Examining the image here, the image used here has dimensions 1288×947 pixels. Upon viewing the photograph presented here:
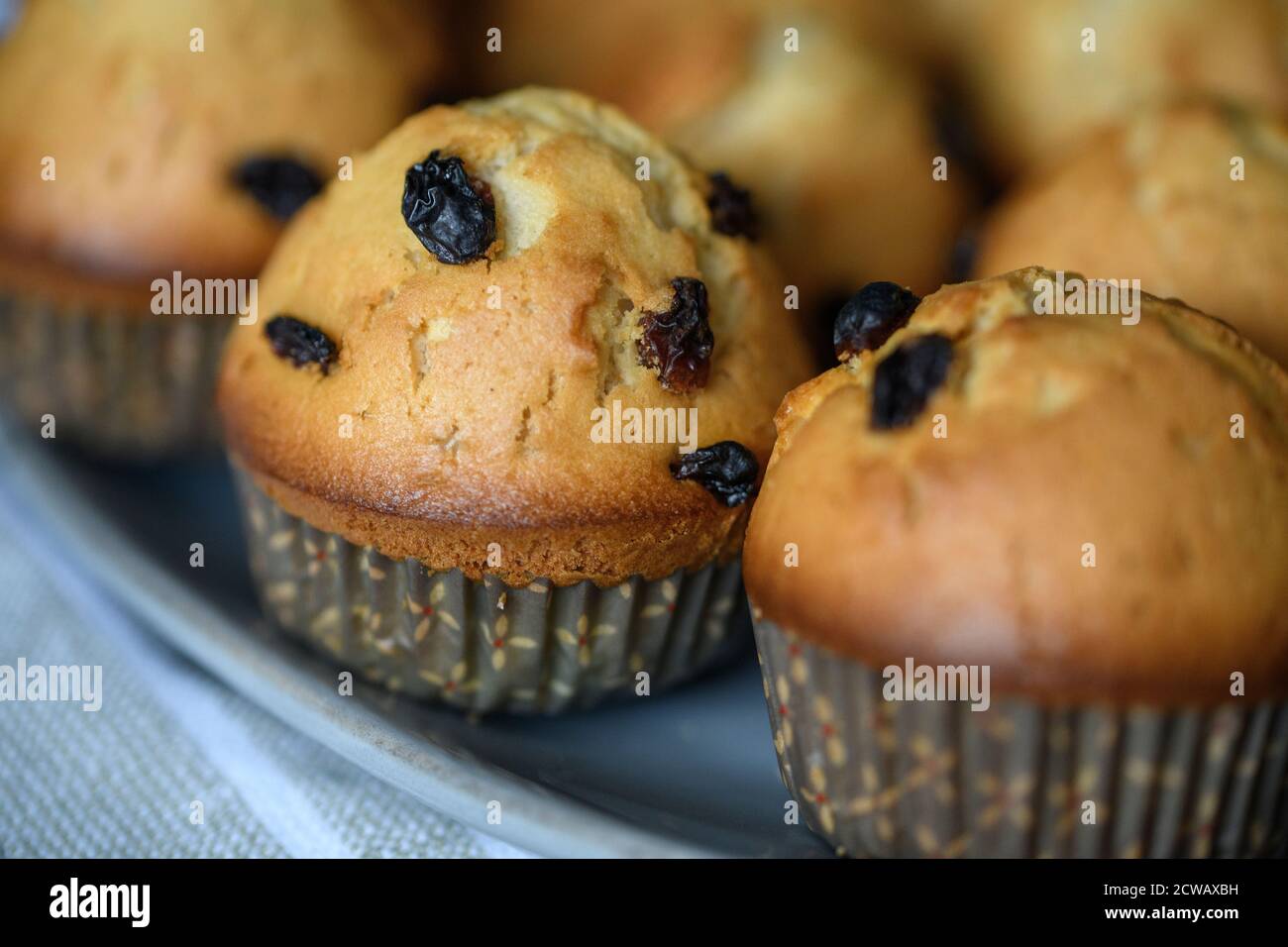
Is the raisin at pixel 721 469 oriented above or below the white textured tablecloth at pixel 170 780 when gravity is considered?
above

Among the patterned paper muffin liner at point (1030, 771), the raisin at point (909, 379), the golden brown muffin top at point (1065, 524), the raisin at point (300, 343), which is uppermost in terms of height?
the raisin at point (300, 343)

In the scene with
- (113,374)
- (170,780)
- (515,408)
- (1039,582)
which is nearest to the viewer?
(1039,582)

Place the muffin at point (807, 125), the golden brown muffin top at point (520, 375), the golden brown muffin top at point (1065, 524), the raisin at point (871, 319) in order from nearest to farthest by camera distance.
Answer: the golden brown muffin top at point (1065, 524) → the raisin at point (871, 319) → the golden brown muffin top at point (520, 375) → the muffin at point (807, 125)

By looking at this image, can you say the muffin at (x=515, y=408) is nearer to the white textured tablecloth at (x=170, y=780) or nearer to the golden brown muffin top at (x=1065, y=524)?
the white textured tablecloth at (x=170, y=780)

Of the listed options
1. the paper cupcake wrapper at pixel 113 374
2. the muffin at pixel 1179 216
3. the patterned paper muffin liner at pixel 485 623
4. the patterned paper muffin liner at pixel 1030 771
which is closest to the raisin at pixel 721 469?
the patterned paper muffin liner at pixel 485 623

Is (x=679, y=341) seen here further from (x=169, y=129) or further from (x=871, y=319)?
(x=169, y=129)

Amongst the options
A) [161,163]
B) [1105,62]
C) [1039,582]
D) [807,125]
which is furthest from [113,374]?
[1105,62]
